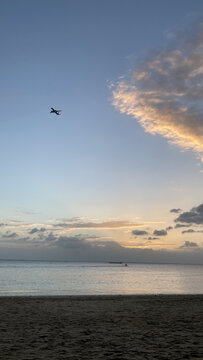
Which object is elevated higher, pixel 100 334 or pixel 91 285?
pixel 100 334

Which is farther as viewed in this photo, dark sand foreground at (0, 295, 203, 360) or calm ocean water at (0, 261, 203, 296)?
calm ocean water at (0, 261, 203, 296)

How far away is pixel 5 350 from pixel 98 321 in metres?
7.29

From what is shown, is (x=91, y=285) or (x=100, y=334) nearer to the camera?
(x=100, y=334)

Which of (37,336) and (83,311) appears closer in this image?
(37,336)

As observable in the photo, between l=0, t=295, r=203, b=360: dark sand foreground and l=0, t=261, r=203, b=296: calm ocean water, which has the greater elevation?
l=0, t=295, r=203, b=360: dark sand foreground

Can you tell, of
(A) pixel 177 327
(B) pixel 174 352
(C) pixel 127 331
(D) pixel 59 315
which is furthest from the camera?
(D) pixel 59 315

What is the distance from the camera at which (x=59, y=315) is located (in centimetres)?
1919

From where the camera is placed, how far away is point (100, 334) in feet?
44.0

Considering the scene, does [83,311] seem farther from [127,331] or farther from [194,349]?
[194,349]

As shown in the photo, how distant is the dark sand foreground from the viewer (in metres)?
10.2

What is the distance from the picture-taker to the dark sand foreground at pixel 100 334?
10230 millimetres

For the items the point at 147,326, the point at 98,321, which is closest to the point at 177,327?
the point at 147,326

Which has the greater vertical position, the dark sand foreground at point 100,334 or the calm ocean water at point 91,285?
the dark sand foreground at point 100,334

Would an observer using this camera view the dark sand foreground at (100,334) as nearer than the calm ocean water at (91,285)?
Yes
